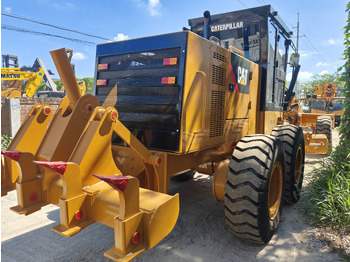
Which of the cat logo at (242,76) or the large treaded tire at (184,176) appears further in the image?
the large treaded tire at (184,176)

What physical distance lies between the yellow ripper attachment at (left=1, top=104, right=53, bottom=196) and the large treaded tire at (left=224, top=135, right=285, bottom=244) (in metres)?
2.08

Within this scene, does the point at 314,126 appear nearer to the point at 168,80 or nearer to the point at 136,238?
the point at 168,80

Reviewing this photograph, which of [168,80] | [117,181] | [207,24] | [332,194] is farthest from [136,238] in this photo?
[207,24]

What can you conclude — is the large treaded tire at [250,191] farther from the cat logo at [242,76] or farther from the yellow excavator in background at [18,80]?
the yellow excavator in background at [18,80]

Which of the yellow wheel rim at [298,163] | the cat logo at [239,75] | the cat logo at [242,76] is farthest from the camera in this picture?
the yellow wheel rim at [298,163]

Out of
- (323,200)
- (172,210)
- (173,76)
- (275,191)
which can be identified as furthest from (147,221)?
(323,200)

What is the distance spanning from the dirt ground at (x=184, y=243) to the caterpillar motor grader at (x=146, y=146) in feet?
0.87

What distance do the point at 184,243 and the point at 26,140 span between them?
2105 mm

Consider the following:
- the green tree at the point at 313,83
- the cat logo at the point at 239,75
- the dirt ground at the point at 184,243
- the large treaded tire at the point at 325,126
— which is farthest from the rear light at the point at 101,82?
the green tree at the point at 313,83

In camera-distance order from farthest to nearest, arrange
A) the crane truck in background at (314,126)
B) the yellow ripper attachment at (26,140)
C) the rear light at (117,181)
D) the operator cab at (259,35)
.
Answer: the crane truck in background at (314,126)
the operator cab at (259,35)
the yellow ripper attachment at (26,140)
the rear light at (117,181)

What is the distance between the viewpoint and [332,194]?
378 centimetres

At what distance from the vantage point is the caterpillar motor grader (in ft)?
6.62

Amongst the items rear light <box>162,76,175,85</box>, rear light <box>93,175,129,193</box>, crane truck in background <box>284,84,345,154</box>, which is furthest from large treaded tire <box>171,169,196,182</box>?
rear light <box>93,175,129,193</box>

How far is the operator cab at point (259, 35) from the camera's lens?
4184 mm
